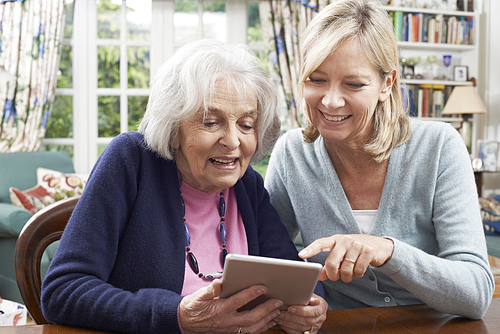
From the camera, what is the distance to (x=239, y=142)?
43.9 inches

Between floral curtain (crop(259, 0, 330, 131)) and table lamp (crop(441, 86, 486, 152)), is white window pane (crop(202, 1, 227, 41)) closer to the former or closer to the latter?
floral curtain (crop(259, 0, 330, 131))

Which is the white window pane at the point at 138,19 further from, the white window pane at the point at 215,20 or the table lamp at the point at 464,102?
the table lamp at the point at 464,102

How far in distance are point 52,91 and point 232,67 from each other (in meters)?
3.68

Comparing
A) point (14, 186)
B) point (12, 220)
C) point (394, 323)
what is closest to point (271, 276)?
point (394, 323)

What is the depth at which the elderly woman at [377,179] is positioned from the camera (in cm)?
99

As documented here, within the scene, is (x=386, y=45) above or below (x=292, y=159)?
above

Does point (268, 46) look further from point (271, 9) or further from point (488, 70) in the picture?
point (488, 70)

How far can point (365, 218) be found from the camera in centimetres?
128

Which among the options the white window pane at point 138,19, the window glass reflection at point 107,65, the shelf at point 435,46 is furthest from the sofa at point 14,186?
the shelf at point 435,46

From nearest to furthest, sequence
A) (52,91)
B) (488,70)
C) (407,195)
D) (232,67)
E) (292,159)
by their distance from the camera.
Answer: (232,67) < (407,195) < (292,159) < (52,91) < (488,70)

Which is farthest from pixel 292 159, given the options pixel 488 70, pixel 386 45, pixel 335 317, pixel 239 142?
pixel 488 70

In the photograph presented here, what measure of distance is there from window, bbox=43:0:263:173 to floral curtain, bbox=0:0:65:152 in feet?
0.80

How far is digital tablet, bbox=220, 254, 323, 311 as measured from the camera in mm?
762

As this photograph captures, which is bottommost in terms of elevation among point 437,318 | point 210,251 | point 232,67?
point 437,318
